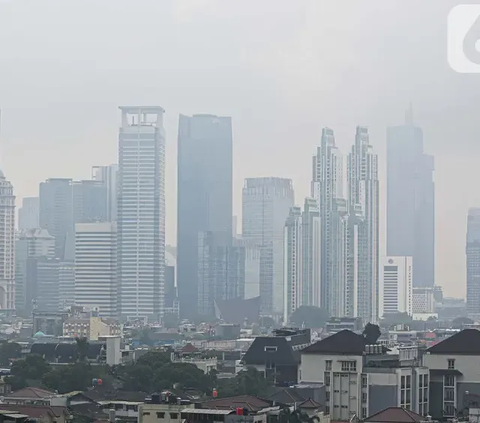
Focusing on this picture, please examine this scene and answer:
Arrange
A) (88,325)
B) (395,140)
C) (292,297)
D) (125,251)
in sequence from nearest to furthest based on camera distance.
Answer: (88,325) < (292,297) < (125,251) < (395,140)

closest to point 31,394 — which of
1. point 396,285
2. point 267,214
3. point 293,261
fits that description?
point 293,261

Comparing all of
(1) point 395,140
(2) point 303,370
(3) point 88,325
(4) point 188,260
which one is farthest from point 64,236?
(2) point 303,370

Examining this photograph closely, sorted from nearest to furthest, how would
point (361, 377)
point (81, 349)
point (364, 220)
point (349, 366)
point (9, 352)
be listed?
point (361, 377)
point (349, 366)
point (81, 349)
point (9, 352)
point (364, 220)

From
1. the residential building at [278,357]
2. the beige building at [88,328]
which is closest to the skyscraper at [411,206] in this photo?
the beige building at [88,328]

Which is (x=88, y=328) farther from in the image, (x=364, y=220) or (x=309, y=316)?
(x=364, y=220)

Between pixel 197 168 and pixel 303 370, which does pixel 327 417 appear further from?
pixel 197 168

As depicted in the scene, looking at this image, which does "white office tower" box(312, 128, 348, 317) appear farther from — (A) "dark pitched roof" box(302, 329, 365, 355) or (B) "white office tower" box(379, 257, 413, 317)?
A: (A) "dark pitched roof" box(302, 329, 365, 355)

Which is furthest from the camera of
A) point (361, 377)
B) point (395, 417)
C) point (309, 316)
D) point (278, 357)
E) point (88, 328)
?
point (309, 316)
